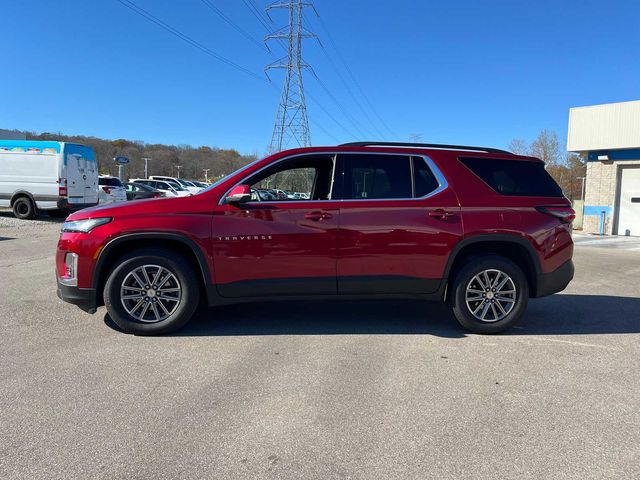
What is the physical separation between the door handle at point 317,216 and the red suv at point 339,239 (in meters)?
0.01

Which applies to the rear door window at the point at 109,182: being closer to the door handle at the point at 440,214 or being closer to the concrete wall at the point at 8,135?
the concrete wall at the point at 8,135

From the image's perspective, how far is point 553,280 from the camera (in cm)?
501

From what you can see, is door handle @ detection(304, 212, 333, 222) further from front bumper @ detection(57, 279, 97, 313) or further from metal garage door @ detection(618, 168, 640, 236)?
metal garage door @ detection(618, 168, 640, 236)

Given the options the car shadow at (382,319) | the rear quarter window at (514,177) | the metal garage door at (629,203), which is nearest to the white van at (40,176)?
the car shadow at (382,319)

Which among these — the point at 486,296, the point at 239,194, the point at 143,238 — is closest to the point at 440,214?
the point at 486,296

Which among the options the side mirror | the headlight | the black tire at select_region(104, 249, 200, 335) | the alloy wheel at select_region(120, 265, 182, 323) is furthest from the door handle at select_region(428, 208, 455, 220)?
the headlight

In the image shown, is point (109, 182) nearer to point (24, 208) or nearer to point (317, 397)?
point (24, 208)

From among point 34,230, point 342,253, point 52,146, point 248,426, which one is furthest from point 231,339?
point 52,146

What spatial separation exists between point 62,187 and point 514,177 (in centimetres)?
1575

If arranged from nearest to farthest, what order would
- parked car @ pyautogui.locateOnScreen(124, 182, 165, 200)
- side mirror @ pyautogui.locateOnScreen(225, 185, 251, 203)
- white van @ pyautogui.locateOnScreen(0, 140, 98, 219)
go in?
1. side mirror @ pyautogui.locateOnScreen(225, 185, 251, 203)
2. white van @ pyautogui.locateOnScreen(0, 140, 98, 219)
3. parked car @ pyautogui.locateOnScreen(124, 182, 165, 200)

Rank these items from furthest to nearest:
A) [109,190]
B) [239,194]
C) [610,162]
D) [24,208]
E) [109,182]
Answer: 1. [109,182]
2. [109,190]
3. [610,162]
4. [24,208]
5. [239,194]

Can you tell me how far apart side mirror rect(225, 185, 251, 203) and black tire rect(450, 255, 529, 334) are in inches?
89.2

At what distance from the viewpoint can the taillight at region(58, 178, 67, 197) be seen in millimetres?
16355

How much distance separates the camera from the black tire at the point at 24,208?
16844 mm
